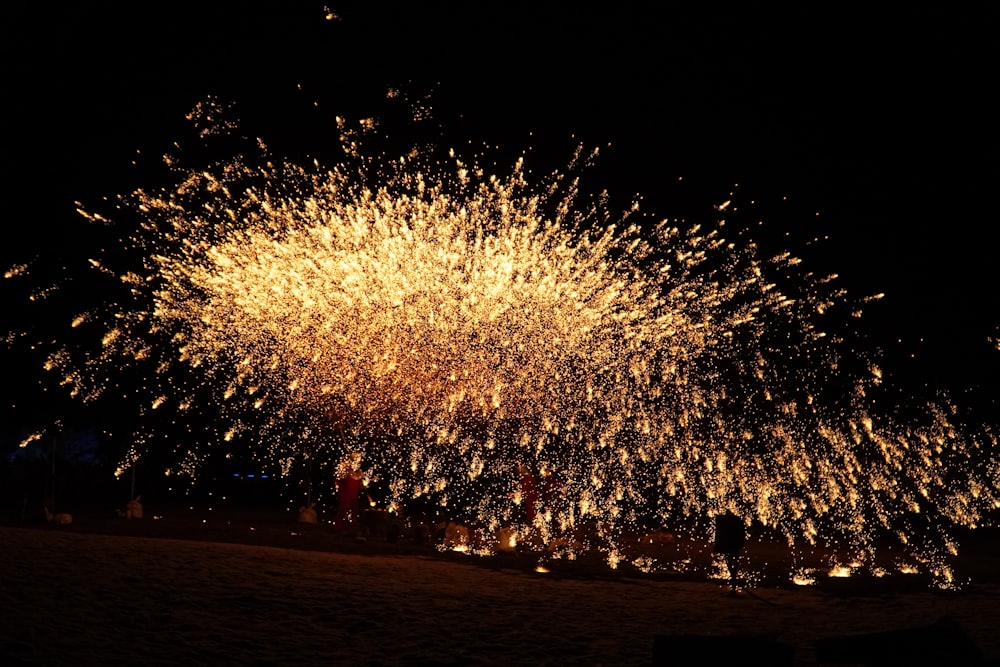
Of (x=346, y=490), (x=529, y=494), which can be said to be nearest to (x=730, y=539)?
(x=529, y=494)

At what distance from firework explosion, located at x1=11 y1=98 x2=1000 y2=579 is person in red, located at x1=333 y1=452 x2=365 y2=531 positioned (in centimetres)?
117

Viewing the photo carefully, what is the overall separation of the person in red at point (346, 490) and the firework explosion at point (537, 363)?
1.17m

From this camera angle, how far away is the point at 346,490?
51.9 feet

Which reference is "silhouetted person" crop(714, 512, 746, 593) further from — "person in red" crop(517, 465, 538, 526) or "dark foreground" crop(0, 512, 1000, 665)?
"person in red" crop(517, 465, 538, 526)

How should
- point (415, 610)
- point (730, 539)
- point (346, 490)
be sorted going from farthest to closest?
1. point (346, 490)
2. point (730, 539)
3. point (415, 610)

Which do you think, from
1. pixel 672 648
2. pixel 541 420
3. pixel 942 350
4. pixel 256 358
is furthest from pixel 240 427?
pixel 672 648

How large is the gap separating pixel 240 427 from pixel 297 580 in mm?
15524

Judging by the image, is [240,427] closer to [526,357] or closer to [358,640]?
[526,357]

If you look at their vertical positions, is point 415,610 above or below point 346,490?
below

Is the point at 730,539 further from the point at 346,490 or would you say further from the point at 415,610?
the point at 346,490

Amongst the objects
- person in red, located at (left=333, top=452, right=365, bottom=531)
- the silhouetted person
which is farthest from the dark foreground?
person in red, located at (left=333, top=452, right=365, bottom=531)

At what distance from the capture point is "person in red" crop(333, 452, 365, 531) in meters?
15.7

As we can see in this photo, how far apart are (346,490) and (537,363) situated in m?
3.73

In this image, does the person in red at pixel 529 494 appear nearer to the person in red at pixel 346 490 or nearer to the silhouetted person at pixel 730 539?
the person in red at pixel 346 490
